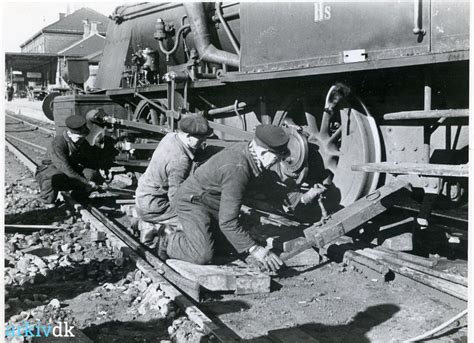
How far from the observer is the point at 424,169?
3705 millimetres

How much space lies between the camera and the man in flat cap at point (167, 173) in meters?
5.12

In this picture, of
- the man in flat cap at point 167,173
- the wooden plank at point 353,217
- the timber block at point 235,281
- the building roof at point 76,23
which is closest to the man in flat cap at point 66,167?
the man in flat cap at point 167,173

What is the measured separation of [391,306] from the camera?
3.75 metres

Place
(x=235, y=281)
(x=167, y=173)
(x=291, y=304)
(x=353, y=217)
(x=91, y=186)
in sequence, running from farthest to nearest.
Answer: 1. (x=91, y=186)
2. (x=167, y=173)
3. (x=353, y=217)
4. (x=235, y=281)
5. (x=291, y=304)

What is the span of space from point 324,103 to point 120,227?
2.73m

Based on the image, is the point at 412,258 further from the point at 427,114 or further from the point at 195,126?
the point at 195,126

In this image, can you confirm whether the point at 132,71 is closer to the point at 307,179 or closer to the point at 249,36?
the point at 249,36

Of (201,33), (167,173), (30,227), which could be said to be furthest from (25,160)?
(167,173)

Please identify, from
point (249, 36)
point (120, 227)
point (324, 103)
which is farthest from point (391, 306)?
point (120, 227)

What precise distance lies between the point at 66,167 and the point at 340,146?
13.4ft

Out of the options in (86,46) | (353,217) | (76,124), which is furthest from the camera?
(86,46)

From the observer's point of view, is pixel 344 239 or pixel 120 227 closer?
pixel 344 239

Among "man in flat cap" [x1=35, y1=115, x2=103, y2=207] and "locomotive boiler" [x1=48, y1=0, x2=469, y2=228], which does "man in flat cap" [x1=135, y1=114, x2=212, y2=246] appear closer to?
"locomotive boiler" [x1=48, y1=0, x2=469, y2=228]

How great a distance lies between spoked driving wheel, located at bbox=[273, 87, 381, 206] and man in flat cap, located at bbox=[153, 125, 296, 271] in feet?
2.16
